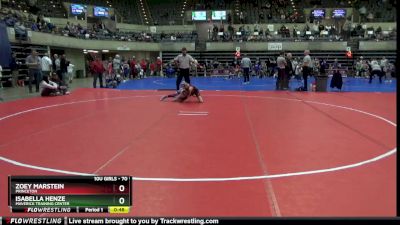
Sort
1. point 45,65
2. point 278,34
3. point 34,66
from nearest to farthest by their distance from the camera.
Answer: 1. point 34,66
2. point 45,65
3. point 278,34

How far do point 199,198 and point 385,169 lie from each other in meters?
2.41

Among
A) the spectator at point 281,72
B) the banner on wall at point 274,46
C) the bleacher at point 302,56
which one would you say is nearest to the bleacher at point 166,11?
the bleacher at point 302,56

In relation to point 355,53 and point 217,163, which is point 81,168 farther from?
point 355,53

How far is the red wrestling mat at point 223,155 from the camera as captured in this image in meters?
3.73

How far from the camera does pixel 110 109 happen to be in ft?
34.9

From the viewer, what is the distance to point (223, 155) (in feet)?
18.4

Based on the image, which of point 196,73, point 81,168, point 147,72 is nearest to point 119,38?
point 147,72

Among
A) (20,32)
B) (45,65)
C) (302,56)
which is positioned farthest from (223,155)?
(302,56)
